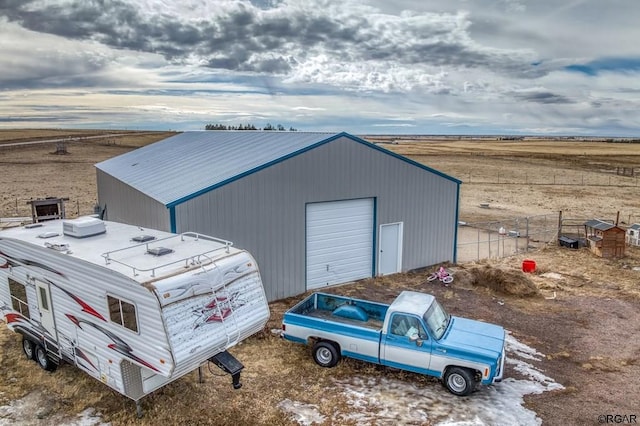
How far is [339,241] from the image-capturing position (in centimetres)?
1645

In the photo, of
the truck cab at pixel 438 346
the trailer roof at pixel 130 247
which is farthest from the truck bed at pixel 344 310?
the trailer roof at pixel 130 247

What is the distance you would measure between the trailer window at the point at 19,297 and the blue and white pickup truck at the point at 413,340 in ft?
18.9

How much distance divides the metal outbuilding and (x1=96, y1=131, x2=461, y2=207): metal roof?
7 cm

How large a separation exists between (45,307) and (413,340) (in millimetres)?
7675

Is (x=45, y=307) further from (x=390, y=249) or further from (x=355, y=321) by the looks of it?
(x=390, y=249)

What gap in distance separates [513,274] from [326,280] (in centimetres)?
648

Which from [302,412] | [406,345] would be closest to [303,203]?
[406,345]

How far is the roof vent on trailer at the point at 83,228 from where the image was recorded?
32.0ft

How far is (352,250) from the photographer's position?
1684 cm

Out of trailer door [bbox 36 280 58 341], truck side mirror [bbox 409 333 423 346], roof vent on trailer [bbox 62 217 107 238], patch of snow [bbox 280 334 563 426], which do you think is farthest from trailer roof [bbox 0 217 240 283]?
truck side mirror [bbox 409 333 423 346]

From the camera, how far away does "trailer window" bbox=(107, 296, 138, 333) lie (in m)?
7.60

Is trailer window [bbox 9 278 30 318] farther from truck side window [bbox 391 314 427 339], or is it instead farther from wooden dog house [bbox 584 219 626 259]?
wooden dog house [bbox 584 219 626 259]

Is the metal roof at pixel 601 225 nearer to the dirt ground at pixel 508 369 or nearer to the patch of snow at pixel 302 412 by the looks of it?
the dirt ground at pixel 508 369

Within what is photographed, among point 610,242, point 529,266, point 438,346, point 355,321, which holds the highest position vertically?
point 438,346
